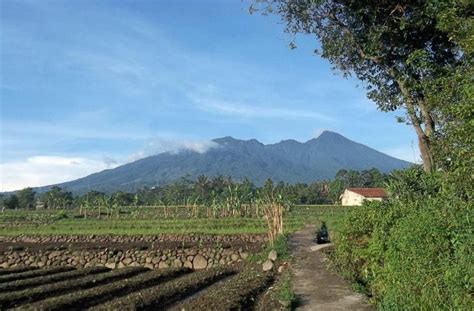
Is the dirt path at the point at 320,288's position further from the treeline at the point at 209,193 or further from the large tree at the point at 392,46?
the treeline at the point at 209,193

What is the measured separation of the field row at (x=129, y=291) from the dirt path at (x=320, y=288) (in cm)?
139

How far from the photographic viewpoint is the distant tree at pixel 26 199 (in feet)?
404

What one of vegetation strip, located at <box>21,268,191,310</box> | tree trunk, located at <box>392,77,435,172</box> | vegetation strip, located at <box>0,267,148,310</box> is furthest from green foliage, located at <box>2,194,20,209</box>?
tree trunk, located at <box>392,77,435,172</box>

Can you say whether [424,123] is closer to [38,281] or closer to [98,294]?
[98,294]

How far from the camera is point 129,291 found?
1745 cm

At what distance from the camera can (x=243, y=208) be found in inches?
2731

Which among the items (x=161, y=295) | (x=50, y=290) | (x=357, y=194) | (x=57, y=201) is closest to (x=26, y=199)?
(x=57, y=201)

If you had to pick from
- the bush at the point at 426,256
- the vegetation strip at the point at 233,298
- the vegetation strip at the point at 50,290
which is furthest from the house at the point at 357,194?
the bush at the point at 426,256

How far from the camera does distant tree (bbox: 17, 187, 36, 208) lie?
123175 millimetres

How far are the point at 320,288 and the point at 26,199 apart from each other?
126 m

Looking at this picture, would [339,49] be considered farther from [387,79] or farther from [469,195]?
[469,195]

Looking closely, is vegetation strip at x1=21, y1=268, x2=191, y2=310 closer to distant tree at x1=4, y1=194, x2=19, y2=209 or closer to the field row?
Result: the field row

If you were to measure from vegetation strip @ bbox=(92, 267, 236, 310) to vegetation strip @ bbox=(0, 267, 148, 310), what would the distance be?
266 centimetres

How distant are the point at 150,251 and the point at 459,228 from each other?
895 inches
